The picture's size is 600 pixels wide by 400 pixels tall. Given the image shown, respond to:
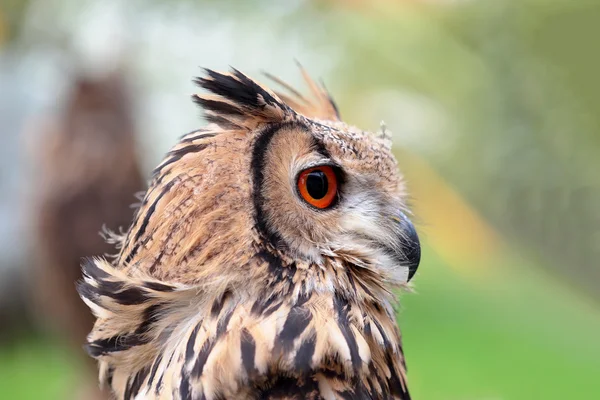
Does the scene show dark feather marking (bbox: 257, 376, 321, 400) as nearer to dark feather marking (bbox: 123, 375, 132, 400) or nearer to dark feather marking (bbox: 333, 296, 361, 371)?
dark feather marking (bbox: 333, 296, 361, 371)

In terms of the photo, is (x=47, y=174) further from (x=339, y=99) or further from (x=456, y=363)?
(x=339, y=99)

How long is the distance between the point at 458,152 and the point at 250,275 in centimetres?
779

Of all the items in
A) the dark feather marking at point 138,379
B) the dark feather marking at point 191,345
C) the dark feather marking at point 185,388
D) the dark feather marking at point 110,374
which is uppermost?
the dark feather marking at point 191,345

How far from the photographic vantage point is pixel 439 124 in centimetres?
847

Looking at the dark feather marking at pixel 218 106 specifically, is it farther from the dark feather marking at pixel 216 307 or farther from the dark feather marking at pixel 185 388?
the dark feather marking at pixel 185 388

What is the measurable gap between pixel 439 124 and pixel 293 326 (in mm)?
7636

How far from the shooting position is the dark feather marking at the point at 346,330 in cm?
118

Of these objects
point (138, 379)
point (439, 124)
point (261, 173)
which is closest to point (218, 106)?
point (261, 173)

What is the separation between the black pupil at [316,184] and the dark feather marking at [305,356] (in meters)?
0.30

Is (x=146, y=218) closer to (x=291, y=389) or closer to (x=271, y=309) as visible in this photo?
(x=271, y=309)

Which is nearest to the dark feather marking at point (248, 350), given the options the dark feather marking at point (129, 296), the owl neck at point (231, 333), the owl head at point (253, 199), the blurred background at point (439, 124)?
the owl neck at point (231, 333)

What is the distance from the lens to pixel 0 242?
615 centimetres

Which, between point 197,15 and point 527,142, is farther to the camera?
point 197,15

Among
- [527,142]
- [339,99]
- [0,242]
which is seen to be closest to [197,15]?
[339,99]
